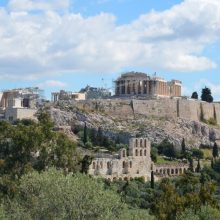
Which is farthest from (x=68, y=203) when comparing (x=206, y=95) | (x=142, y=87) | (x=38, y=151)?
(x=206, y=95)

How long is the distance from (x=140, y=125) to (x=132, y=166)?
726 inches

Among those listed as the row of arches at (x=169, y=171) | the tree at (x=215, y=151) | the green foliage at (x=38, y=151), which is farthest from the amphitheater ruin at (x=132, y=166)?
the green foliage at (x=38, y=151)

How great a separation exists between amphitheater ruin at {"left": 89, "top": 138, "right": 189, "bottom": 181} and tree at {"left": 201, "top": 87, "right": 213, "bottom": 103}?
32.9 m

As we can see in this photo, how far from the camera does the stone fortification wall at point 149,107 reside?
100250mm

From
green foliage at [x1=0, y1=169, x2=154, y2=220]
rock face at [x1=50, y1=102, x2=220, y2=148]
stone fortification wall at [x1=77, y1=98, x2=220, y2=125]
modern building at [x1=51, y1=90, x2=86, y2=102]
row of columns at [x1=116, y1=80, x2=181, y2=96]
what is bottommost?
green foliage at [x1=0, y1=169, x2=154, y2=220]

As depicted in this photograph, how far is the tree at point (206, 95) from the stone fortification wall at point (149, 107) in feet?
17.8

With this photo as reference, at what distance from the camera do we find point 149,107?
4065 inches

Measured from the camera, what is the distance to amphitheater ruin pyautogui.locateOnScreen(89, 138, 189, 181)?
73844 mm

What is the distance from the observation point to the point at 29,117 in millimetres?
90562

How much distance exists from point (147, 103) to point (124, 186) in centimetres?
4226

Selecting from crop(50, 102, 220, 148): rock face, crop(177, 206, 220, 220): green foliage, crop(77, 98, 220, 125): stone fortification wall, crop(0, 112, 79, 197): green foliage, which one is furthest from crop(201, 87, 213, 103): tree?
crop(177, 206, 220, 220): green foliage

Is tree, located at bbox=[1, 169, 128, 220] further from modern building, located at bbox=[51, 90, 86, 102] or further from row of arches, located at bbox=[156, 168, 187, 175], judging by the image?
modern building, located at bbox=[51, 90, 86, 102]

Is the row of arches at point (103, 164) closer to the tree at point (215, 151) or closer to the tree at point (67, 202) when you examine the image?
the tree at point (215, 151)

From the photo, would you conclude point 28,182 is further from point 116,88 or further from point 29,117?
point 116,88
